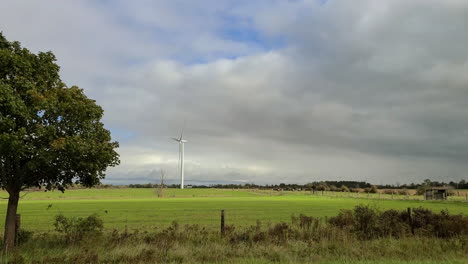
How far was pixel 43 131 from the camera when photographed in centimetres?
1534

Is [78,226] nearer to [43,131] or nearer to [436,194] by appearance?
[43,131]

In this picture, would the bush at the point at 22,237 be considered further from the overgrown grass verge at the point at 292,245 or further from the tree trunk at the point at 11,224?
the tree trunk at the point at 11,224

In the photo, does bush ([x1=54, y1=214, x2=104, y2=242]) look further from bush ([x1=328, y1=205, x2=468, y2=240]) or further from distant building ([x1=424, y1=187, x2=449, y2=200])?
distant building ([x1=424, y1=187, x2=449, y2=200])

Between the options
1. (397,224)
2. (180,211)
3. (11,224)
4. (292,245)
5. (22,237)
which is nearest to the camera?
(292,245)

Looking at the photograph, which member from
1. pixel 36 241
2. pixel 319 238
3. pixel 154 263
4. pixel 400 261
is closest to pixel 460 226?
pixel 319 238

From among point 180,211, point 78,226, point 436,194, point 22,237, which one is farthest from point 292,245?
point 436,194

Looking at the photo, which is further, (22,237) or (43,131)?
(22,237)

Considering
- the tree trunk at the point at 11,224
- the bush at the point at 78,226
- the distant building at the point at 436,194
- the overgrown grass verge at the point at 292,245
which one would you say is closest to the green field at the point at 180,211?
the overgrown grass verge at the point at 292,245

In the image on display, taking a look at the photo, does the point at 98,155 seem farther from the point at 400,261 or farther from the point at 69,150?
the point at 400,261

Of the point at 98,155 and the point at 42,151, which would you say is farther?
the point at 98,155

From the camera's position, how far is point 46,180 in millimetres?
17672

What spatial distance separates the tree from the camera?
1516 cm

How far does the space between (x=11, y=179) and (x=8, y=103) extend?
409cm

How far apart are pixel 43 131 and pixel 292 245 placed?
1124cm
